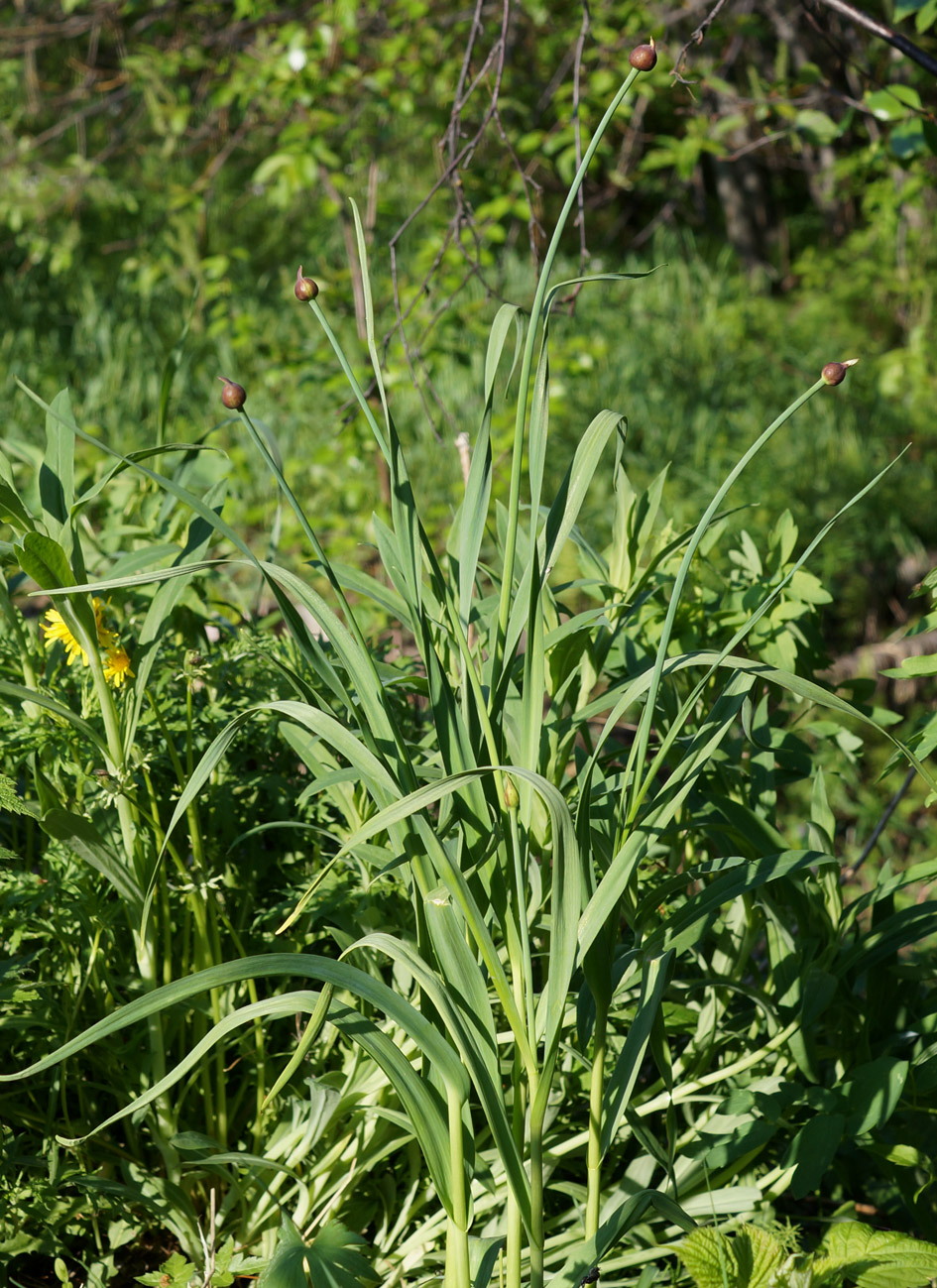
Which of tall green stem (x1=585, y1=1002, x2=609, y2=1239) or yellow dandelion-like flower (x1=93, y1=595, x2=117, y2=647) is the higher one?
yellow dandelion-like flower (x1=93, y1=595, x2=117, y2=647)

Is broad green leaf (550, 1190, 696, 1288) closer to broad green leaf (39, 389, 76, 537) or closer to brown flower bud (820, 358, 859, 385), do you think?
brown flower bud (820, 358, 859, 385)

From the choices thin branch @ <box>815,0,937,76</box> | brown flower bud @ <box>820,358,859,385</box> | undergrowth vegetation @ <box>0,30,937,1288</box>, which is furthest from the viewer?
thin branch @ <box>815,0,937,76</box>

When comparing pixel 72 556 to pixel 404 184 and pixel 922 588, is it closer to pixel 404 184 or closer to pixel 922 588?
pixel 922 588

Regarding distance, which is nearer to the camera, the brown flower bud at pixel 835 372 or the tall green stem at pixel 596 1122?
the brown flower bud at pixel 835 372

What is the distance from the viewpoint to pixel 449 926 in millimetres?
781

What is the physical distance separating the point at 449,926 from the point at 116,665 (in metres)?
0.46

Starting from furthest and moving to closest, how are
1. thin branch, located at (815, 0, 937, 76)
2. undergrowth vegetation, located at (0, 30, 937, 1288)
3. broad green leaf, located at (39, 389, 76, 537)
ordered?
thin branch, located at (815, 0, 937, 76) → broad green leaf, located at (39, 389, 76, 537) → undergrowth vegetation, located at (0, 30, 937, 1288)

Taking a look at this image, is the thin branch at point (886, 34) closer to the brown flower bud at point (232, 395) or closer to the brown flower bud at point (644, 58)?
the brown flower bud at point (644, 58)

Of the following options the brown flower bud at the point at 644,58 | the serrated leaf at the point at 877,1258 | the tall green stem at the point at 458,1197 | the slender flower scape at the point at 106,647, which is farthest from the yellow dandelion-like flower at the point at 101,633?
the serrated leaf at the point at 877,1258

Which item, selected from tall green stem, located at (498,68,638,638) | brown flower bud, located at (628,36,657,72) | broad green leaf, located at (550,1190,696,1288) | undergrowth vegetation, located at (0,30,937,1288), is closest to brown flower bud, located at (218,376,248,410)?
undergrowth vegetation, located at (0,30,937,1288)

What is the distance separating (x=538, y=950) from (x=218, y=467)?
2.82 ft

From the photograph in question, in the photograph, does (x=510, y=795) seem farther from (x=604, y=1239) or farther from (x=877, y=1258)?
(x=877, y=1258)

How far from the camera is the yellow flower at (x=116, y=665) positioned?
3.41ft

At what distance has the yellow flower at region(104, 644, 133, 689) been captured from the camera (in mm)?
1040
